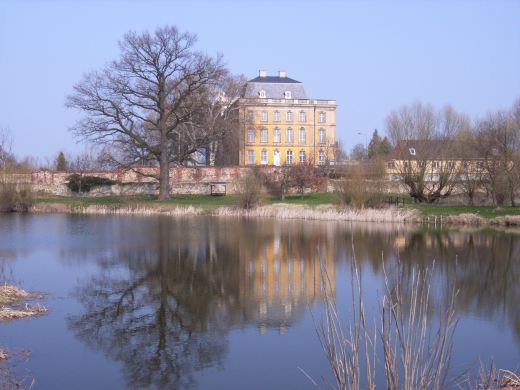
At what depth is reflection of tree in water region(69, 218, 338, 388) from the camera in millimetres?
9016

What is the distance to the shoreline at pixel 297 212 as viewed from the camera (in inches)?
1140

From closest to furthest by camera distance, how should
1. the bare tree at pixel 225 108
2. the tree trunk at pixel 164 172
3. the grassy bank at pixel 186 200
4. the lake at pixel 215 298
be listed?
1. the lake at pixel 215 298
2. the grassy bank at pixel 186 200
3. the tree trunk at pixel 164 172
4. the bare tree at pixel 225 108

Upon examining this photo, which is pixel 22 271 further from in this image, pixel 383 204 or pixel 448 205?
pixel 448 205

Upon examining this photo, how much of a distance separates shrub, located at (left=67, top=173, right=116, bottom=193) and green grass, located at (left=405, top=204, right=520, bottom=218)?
23.0 m

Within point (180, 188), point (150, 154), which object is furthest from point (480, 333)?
point (180, 188)

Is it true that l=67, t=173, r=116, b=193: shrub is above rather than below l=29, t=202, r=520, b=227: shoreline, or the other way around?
above

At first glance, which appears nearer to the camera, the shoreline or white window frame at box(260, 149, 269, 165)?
the shoreline

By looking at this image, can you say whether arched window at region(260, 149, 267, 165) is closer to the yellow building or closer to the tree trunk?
the yellow building

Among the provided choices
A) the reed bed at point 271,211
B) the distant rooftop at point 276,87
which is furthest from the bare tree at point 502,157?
the distant rooftop at point 276,87

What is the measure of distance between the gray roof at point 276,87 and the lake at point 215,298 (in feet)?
136

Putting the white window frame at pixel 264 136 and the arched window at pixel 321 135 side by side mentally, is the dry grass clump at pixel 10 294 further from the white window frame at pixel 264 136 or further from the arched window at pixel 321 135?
the arched window at pixel 321 135

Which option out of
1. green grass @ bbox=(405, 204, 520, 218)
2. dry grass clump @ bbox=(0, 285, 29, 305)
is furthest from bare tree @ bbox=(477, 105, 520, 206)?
dry grass clump @ bbox=(0, 285, 29, 305)

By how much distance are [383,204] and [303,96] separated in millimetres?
35589

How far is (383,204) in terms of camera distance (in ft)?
105
